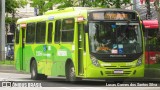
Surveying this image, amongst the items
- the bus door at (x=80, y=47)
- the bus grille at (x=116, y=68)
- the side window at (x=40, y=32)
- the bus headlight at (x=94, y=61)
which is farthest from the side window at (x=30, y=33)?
the bus grille at (x=116, y=68)

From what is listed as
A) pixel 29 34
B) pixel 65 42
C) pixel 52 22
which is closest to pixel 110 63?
pixel 65 42

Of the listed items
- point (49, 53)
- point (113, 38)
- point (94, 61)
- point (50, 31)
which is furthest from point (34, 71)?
point (113, 38)

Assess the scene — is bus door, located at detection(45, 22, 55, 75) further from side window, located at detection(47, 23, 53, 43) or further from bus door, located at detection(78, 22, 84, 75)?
bus door, located at detection(78, 22, 84, 75)

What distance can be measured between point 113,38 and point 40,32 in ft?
16.8

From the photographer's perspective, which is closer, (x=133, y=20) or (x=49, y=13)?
(x=133, y=20)

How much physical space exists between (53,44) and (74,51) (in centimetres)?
231

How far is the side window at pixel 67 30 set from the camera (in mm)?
20484

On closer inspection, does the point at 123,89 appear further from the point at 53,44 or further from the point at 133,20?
the point at 53,44

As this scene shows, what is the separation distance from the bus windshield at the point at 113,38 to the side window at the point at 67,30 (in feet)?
4.40

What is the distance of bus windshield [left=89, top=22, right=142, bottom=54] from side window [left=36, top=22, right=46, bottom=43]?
435 cm

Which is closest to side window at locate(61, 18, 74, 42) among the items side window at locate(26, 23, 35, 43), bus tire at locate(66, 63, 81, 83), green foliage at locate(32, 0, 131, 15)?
bus tire at locate(66, 63, 81, 83)

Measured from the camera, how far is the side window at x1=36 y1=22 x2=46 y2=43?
915 inches

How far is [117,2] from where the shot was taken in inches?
1125

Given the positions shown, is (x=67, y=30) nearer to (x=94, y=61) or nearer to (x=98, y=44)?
(x=98, y=44)
